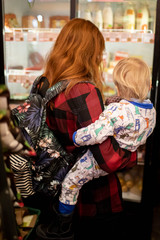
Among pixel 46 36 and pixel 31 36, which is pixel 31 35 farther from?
pixel 46 36

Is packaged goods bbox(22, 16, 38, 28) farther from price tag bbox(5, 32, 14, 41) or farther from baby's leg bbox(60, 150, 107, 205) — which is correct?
baby's leg bbox(60, 150, 107, 205)

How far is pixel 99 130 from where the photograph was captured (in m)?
1.30

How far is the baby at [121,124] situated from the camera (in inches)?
52.4

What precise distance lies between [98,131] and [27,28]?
5.03ft

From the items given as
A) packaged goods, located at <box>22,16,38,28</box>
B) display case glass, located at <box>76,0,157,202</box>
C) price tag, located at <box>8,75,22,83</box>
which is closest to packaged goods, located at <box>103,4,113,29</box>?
display case glass, located at <box>76,0,157,202</box>

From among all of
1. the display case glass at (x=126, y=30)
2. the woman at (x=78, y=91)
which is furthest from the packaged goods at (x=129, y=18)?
the woman at (x=78, y=91)

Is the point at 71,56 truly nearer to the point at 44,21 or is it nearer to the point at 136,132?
the point at 136,132

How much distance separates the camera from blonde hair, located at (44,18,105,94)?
1.36 metres

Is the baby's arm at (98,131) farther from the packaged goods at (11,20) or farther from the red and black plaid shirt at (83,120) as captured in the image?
the packaged goods at (11,20)

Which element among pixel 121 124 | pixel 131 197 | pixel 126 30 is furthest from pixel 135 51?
pixel 121 124

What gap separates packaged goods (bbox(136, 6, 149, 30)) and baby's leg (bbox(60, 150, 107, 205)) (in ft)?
4.67

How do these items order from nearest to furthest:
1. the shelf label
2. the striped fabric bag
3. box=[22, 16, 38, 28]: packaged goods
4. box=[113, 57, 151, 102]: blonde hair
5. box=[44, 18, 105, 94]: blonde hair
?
the striped fabric bag < box=[44, 18, 105, 94]: blonde hair < box=[113, 57, 151, 102]: blonde hair < the shelf label < box=[22, 16, 38, 28]: packaged goods

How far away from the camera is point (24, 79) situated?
2.46 metres

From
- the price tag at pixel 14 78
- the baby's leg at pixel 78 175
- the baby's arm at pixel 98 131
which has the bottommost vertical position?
the baby's leg at pixel 78 175
